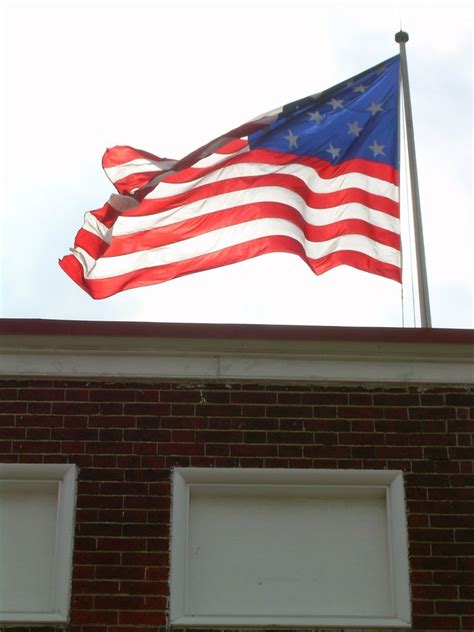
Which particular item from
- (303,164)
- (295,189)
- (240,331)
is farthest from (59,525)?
(303,164)

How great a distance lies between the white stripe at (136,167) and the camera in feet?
33.1

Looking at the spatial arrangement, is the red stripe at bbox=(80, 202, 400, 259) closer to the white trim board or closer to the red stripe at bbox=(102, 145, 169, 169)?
the red stripe at bbox=(102, 145, 169, 169)

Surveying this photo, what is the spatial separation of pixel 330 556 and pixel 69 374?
228 cm

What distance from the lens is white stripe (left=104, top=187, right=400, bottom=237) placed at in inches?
392

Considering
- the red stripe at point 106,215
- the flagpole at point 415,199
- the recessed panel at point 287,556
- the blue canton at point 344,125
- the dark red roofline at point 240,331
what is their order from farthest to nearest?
1. the blue canton at point 344,125
2. the red stripe at point 106,215
3. the flagpole at point 415,199
4. the dark red roofline at point 240,331
5. the recessed panel at point 287,556

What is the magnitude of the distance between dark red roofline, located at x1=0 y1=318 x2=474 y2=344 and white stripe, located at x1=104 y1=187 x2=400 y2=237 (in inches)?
64.4

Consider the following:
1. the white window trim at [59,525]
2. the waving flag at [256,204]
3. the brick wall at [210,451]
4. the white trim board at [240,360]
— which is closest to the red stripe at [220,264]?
the waving flag at [256,204]

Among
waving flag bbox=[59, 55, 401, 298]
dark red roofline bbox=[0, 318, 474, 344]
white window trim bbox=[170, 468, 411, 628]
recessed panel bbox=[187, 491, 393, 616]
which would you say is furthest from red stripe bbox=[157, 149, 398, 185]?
recessed panel bbox=[187, 491, 393, 616]

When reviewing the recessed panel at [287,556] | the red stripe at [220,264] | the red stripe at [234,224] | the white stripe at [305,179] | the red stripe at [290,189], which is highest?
the white stripe at [305,179]

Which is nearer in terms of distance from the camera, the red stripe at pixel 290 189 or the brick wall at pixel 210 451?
the brick wall at pixel 210 451

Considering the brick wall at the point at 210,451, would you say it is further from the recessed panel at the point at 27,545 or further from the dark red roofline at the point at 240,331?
the dark red roofline at the point at 240,331

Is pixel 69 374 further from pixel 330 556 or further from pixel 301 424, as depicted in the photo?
pixel 330 556

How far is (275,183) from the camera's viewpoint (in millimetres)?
10188

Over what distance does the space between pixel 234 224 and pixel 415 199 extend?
1.65 metres
